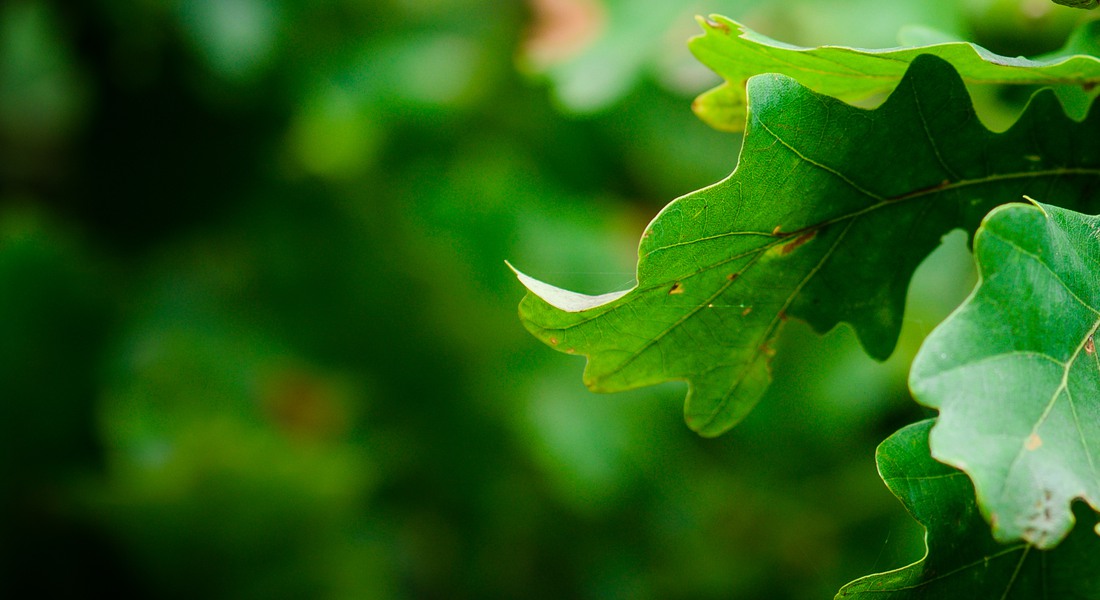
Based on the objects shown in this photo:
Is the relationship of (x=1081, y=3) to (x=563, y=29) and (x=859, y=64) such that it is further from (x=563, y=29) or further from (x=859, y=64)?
(x=563, y=29)

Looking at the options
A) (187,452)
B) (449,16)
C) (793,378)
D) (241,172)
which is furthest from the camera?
(449,16)

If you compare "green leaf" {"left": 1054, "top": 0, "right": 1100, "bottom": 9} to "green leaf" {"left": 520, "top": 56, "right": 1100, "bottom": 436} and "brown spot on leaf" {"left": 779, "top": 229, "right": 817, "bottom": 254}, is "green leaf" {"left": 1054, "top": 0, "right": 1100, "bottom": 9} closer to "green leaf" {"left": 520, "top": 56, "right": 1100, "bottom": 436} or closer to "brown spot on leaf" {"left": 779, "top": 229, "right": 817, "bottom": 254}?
"green leaf" {"left": 520, "top": 56, "right": 1100, "bottom": 436}

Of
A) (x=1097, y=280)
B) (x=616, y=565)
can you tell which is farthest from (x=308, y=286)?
(x=1097, y=280)

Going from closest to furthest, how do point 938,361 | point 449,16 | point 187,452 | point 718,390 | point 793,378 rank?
point 938,361 → point 718,390 → point 187,452 → point 793,378 → point 449,16

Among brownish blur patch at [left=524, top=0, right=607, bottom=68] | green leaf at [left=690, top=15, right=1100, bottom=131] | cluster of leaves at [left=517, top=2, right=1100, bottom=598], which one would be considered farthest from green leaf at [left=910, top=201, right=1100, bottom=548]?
brownish blur patch at [left=524, top=0, right=607, bottom=68]

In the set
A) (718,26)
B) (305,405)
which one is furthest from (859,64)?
(305,405)

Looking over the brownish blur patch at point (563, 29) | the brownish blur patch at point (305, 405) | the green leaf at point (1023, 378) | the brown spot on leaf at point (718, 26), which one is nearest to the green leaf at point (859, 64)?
the brown spot on leaf at point (718, 26)

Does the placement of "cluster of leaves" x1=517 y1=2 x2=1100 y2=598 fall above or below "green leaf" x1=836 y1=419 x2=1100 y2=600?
above

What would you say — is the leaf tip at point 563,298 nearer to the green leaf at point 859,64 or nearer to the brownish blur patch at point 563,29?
the green leaf at point 859,64

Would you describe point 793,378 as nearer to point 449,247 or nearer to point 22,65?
point 449,247
